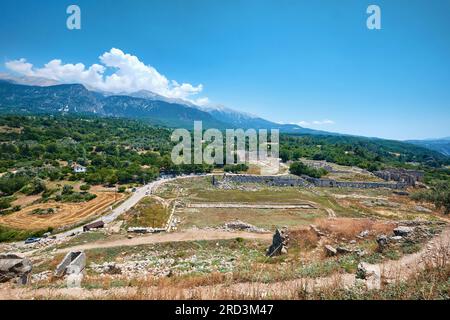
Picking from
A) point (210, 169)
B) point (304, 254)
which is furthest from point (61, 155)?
point (304, 254)

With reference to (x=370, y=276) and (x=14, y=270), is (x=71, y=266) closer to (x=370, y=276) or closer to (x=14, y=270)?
Result: (x=14, y=270)

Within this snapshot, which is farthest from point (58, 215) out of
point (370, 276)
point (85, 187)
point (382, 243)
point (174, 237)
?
point (370, 276)

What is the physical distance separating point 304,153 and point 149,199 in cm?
8280

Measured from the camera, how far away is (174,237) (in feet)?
83.2

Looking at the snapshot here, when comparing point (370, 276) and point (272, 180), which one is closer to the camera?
point (370, 276)

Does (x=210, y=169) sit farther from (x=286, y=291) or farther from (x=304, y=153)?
(x=286, y=291)

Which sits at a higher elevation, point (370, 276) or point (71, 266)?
point (370, 276)

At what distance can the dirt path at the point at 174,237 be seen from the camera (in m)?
23.8

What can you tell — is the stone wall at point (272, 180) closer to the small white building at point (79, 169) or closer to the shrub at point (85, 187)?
the shrub at point (85, 187)

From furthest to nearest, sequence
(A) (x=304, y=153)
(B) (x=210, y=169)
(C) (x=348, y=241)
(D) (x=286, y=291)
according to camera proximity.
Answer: (A) (x=304, y=153), (B) (x=210, y=169), (C) (x=348, y=241), (D) (x=286, y=291)

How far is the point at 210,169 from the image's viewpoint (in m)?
75.4

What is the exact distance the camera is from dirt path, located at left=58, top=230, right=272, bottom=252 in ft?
78.0

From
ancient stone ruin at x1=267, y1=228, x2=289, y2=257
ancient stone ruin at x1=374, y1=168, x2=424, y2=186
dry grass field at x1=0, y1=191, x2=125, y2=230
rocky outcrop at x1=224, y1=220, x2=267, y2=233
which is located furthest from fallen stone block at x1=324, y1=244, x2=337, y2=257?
ancient stone ruin at x1=374, y1=168, x2=424, y2=186
